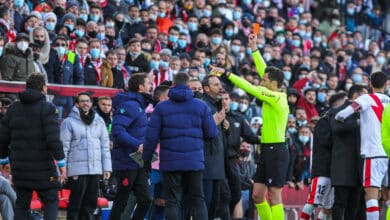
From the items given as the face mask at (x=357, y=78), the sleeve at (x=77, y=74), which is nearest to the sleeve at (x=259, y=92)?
the sleeve at (x=77, y=74)

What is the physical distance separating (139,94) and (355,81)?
1316cm

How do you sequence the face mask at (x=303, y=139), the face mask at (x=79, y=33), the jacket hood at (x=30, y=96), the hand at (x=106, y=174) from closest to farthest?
the jacket hood at (x=30, y=96) → the hand at (x=106, y=174) → the face mask at (x=303, y=139) → the face mask at (x=79, y=33)

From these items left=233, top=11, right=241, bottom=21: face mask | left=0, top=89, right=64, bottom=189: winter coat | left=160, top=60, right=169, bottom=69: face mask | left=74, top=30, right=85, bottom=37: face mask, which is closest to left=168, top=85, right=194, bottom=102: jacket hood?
left=0, top=89, right=64, bottom=189: winter coat

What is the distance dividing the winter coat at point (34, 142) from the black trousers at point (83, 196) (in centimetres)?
122

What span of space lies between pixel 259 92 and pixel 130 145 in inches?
71.4

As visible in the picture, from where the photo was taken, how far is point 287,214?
19.0 m

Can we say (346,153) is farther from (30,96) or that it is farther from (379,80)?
(30,96)

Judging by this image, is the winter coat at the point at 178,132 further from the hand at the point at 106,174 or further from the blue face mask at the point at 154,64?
the blue face mask at the point at 154,64

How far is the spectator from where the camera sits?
15.2 meters

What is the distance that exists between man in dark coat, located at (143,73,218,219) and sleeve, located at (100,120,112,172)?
4.49 feet

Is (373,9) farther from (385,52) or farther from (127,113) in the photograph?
(127,113)

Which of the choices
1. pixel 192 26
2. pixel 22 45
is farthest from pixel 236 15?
pixel 22 45

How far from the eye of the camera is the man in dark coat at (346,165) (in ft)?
49.7

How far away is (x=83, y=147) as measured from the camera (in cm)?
1540
